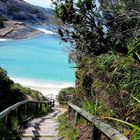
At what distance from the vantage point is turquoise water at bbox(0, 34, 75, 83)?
2214 inches

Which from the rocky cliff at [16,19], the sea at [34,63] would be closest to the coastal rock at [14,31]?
the rocky cliff at [16,19]

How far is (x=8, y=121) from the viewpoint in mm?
7859

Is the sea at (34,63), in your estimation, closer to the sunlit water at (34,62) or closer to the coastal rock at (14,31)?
the sunlit water at (34,62)

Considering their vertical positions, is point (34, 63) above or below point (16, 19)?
below

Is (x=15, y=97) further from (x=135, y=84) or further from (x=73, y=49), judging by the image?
(x=135, y=84)

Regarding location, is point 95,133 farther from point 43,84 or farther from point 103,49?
point 43,84

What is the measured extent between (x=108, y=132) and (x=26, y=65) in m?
59.4

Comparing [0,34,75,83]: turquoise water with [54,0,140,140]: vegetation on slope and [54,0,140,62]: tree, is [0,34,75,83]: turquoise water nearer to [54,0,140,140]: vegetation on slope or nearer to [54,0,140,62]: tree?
[54,0,140,62]: tree

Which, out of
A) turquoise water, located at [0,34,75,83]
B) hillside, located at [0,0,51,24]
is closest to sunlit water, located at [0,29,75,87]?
turquoise water, located at [0,34,75,83]

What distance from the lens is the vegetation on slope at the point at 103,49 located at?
575 cm

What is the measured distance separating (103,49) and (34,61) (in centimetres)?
5933

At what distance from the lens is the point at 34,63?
67250mm

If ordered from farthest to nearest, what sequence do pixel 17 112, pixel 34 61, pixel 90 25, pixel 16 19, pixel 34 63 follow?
1. pixel 16 19
2. pixel 34 61
3. pixel 34 63
4. pixel 90 25
5. pixel 17 112

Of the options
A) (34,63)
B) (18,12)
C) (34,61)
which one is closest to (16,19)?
(18,12)
